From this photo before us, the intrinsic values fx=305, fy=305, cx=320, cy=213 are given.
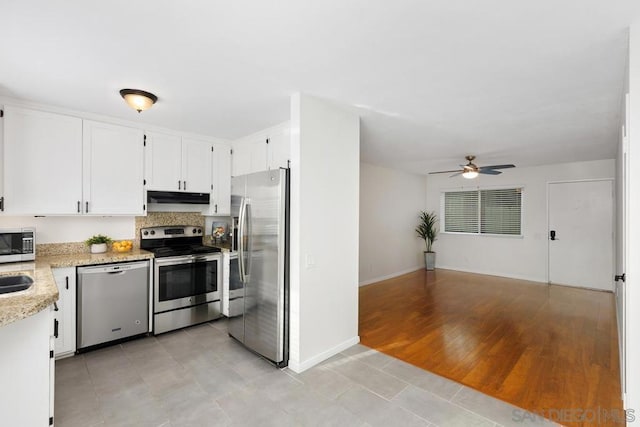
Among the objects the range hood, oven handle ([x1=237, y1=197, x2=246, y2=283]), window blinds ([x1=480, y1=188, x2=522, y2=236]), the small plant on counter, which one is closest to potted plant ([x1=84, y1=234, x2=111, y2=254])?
the small plant on counter

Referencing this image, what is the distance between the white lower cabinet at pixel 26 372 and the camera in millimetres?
1603

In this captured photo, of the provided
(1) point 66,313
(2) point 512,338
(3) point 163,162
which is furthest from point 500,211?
(1) point 66,313

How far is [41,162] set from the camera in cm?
308

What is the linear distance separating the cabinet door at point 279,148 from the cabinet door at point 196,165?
1.06m

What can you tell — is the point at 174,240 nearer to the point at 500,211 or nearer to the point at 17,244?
the point at 17,244

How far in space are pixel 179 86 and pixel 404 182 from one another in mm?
5794

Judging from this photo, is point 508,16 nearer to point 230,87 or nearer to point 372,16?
point 372,16

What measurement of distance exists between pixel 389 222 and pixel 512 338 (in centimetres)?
361

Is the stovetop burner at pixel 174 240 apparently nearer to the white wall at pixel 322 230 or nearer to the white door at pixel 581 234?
the white wall at pixel 322 230

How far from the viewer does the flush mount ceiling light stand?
267 cm

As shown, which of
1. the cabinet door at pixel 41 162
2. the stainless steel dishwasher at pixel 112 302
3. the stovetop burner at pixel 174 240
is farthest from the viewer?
the stovetop burner at pixel 174 240

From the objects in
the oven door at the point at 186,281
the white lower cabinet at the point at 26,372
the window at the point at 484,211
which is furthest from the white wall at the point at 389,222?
the white lower cabinet at the point at 26,372

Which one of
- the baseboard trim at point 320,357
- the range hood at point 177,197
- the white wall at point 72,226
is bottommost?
the baseboard trim at point 320,357

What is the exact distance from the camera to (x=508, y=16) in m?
1.67
